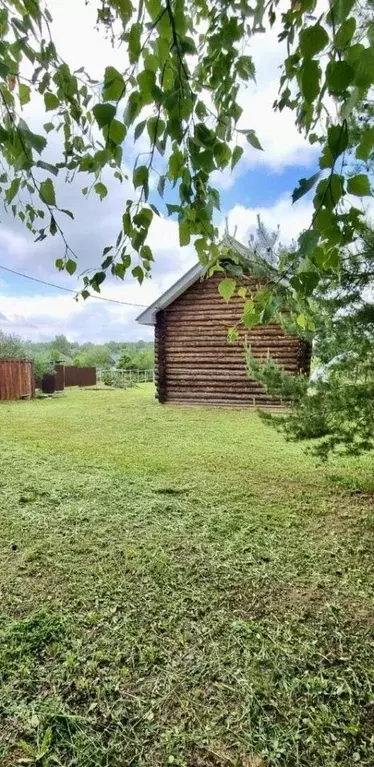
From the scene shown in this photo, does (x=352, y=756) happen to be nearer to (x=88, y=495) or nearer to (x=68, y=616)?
(x=68, y=616)

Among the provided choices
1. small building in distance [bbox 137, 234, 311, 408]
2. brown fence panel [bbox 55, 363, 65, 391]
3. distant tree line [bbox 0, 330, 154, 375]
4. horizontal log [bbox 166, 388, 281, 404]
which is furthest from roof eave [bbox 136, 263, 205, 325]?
brown fence panel [bbox 55, 363, 65, 391]

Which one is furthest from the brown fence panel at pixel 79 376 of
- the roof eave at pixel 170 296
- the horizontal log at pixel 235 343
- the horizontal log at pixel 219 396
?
the horizontal log at pixel 235 343

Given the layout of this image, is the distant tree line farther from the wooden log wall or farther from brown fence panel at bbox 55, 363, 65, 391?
the wooden log wall

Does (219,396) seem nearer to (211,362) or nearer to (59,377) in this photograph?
(211,362)

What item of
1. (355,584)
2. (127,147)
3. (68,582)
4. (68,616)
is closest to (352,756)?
(355,584)

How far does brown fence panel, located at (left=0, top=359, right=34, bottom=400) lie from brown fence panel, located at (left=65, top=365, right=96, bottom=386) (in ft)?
18.9

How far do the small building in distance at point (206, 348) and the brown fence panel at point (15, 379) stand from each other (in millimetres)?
4918

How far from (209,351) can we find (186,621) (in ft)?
27.4

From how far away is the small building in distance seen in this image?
9484 millimetres

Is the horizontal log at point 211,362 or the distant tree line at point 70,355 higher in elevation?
the distant tree line at point 70,355

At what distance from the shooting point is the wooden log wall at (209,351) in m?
9.49

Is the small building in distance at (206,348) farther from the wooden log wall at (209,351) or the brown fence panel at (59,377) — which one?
the brown fence panel at (59,377)

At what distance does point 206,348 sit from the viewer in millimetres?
9953

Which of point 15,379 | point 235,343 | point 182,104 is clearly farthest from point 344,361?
point 15,379
